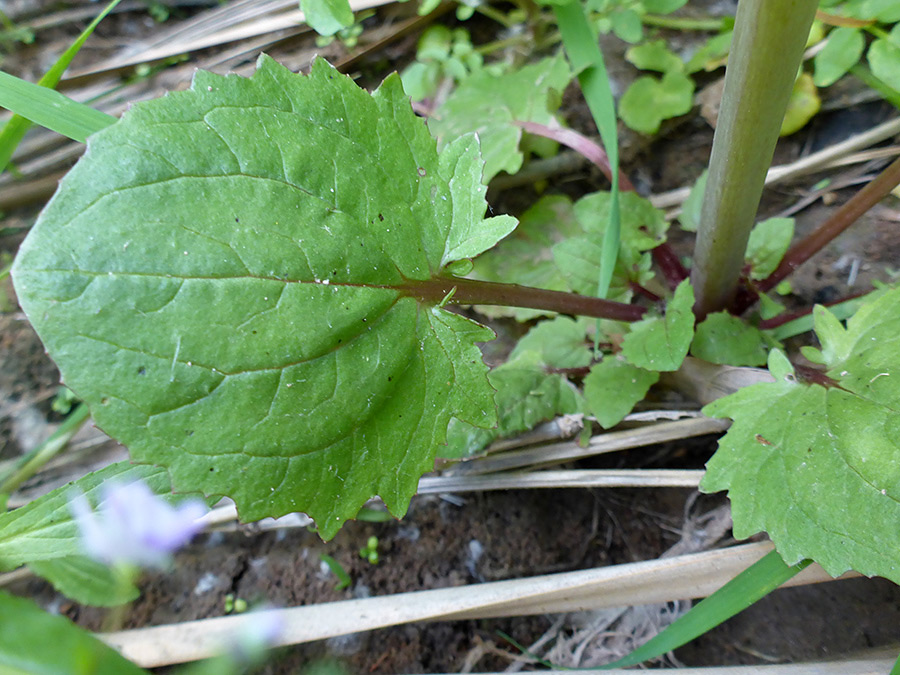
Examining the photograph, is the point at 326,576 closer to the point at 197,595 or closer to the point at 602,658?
the point at 197,595

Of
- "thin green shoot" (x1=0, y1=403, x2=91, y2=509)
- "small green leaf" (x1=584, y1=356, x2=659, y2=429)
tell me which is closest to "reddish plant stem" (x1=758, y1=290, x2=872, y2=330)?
"small green leaf" (x1=584, y1=356, x2=659, y2=429)

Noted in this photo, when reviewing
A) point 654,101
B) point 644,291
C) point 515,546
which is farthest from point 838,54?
point 515,546

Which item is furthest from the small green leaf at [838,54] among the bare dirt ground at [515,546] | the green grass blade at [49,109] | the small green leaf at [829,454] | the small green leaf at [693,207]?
the green grass blade at [49,109]

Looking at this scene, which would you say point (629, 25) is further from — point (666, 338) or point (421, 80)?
point (666, 338)

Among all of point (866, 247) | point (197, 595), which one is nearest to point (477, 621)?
point (197, 595)

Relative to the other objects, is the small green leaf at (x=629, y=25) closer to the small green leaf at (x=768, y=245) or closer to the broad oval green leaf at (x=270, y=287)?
the small green leaf at (x=768, y=245)

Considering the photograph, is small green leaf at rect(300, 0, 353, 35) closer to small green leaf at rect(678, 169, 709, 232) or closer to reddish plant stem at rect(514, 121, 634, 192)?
reddish plant stem at rect(514, 121, 634, 192)

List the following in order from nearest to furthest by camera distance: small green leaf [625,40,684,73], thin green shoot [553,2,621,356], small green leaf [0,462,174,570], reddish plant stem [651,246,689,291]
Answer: small green leaf [0,462,174,570], thin green shoot [553,2,621,356], reddish plant stem [651,246,689,291], small green leaf [625,40,684,73]
